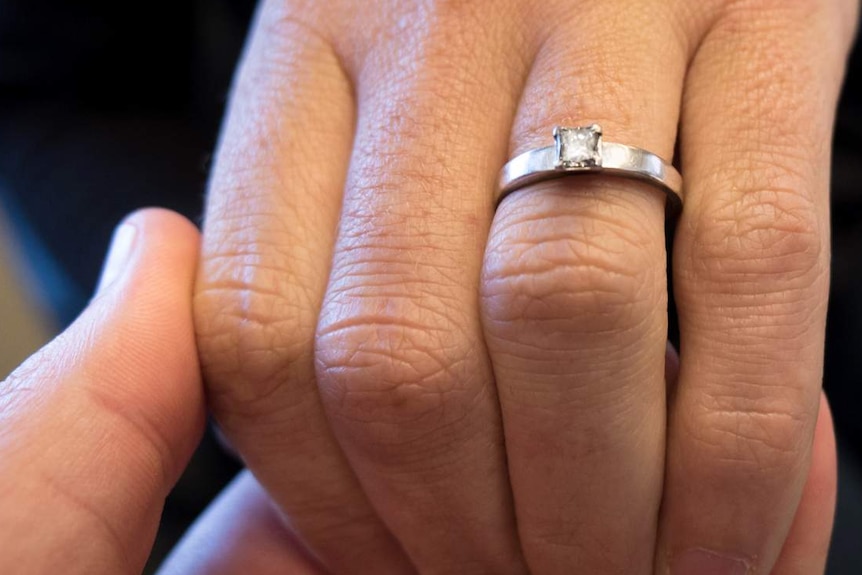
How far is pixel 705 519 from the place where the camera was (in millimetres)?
704

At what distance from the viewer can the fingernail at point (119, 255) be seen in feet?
2.74

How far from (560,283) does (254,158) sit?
1.20ft

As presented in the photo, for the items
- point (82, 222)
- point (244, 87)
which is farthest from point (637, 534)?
point (82, 222)

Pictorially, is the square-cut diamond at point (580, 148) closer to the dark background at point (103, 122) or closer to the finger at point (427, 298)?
the finger at point (427, 298)

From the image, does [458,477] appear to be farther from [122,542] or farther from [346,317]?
[122,542]

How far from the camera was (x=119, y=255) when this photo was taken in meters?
0.86

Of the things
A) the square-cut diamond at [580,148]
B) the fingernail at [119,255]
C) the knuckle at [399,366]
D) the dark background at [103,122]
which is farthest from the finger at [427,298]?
the dark background at [103,122]

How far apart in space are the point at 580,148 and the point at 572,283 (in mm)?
110

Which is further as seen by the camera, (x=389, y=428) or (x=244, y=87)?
(x=244, y=87)

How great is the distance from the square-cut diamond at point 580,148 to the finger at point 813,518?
0.37 m

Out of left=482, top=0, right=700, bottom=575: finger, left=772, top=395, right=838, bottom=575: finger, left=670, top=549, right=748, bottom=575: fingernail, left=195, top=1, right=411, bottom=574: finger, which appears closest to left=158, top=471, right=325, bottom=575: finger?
left=195, top=1, right=411, bottom=574: finger

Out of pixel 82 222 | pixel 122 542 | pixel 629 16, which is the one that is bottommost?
pixel 122 542

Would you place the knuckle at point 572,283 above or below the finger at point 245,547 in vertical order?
above

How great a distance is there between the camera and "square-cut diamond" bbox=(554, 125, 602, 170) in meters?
0.63
